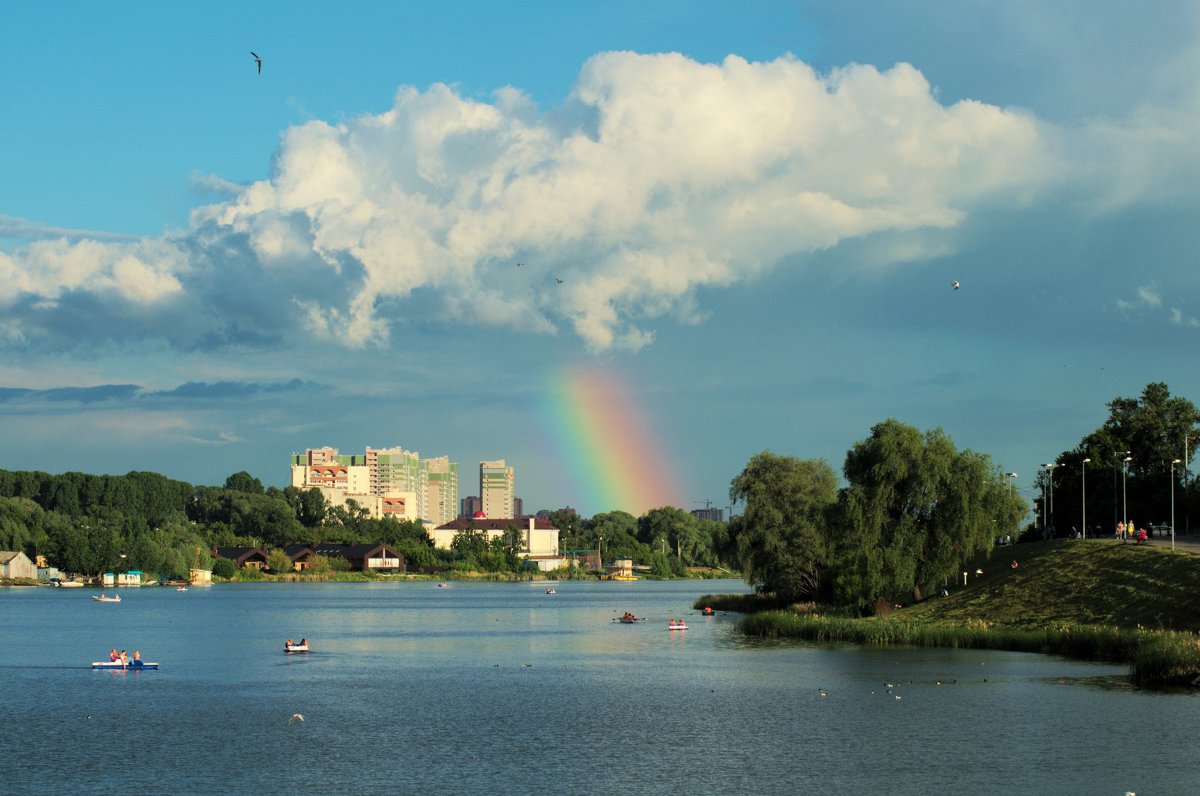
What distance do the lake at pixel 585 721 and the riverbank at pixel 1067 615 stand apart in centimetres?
220

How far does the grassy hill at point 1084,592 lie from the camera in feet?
253

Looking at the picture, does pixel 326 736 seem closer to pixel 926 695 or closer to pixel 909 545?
pixel 926 695

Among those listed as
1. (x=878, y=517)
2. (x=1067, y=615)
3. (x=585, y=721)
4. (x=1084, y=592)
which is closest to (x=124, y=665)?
(x=585, y=721)

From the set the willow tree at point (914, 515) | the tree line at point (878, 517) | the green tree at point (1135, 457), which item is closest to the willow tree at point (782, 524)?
the tree line at point (878, 517)

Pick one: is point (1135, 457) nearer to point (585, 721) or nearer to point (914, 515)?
point (914, 515)

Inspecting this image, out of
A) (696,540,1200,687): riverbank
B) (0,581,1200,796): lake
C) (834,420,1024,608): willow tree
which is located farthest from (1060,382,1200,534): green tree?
(0,581,1200,796): lake

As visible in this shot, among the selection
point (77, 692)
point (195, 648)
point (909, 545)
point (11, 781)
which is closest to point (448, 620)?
point (195, 648)

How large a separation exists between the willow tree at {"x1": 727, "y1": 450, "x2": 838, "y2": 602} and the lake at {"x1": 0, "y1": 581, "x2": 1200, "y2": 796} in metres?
13.1

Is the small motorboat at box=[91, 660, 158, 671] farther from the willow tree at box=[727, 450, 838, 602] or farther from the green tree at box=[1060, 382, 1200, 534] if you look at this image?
the green tree at box=[1060, 382, 1200, 534]

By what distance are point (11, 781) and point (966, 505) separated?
219ft

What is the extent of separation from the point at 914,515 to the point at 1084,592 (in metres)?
12.6

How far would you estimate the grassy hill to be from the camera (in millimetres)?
77000

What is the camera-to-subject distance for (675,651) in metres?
90.6

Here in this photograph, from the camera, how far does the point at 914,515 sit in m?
94.4
